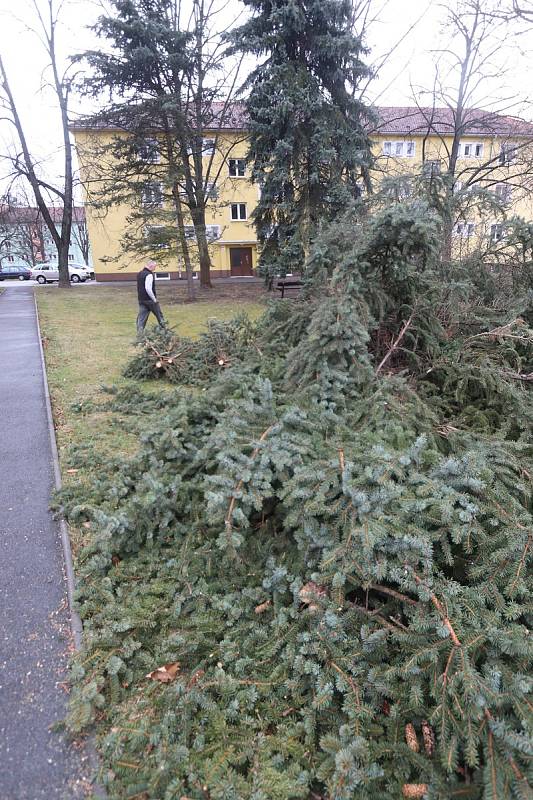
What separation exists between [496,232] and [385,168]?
13.9m

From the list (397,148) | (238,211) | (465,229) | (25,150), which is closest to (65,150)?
(25,150)

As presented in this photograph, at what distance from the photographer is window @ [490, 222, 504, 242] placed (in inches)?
175

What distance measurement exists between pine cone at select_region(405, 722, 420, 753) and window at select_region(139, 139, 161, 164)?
59.1 feet

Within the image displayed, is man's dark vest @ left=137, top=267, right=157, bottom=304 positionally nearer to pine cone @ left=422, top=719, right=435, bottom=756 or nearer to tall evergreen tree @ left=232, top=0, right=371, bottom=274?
tall evergreen tree @ left=232, top=0, right=371, bottom=274

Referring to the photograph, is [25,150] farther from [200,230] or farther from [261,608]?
[261,608]

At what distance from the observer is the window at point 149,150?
636 inches

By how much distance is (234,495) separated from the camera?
2.66 metres

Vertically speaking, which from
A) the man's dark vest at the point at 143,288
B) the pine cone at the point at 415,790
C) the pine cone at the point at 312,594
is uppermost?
the man's dark vest at the point at 143,288

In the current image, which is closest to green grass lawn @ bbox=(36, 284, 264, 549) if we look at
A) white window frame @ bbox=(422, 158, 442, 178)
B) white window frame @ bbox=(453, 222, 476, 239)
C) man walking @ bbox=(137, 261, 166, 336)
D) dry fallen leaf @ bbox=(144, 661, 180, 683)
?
man walking @ bbox=(137, 261, 166, 336)

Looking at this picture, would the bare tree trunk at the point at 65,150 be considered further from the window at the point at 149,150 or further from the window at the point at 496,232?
the window at the point at 496,232

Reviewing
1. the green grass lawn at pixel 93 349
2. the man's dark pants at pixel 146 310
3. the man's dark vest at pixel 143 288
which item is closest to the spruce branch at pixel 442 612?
the green grass lawn at pixel 93 349

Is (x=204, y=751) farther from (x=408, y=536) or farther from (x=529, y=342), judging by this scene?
(x=529, y=342)

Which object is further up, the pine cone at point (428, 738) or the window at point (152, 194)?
the window at point (152, 194)

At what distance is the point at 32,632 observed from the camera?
2.63 meters
